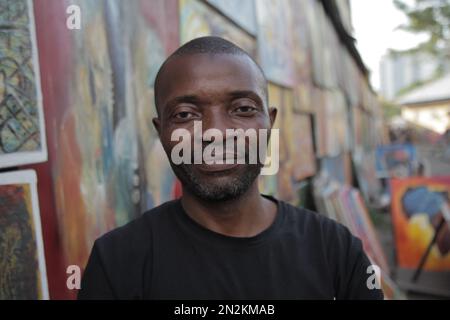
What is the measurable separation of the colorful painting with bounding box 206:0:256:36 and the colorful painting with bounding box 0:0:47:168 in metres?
1.89

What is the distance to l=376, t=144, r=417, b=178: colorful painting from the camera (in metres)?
12.0

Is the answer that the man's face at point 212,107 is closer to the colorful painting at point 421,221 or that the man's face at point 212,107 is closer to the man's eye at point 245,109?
the man's eye at point 245,109

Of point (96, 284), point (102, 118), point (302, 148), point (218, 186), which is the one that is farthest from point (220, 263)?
point (302, 148)

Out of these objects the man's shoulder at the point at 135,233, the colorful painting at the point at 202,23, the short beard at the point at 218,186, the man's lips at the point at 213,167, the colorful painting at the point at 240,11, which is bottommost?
the man's shoulder at the point at 135,233

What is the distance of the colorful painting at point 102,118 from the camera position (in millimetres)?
1635

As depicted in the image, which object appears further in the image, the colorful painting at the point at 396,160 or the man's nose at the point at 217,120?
the colorful painting at the point at 396,160

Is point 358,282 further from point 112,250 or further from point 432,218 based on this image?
point 432,218

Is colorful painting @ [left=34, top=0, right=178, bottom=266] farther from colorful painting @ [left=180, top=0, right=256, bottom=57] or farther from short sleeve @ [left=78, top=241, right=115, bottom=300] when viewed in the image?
short sleeve @ [left=78, top=241, right=115, bottom=300]

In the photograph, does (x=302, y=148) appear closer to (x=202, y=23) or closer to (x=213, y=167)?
(x=202, y=23)

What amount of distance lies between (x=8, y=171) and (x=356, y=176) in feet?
31.7

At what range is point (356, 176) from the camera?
33.7ft

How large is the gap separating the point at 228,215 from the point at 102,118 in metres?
0.87

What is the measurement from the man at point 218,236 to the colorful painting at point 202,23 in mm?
1502

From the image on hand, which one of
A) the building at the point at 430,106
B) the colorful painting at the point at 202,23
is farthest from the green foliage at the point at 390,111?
the colorful painting at the point at 202,23
